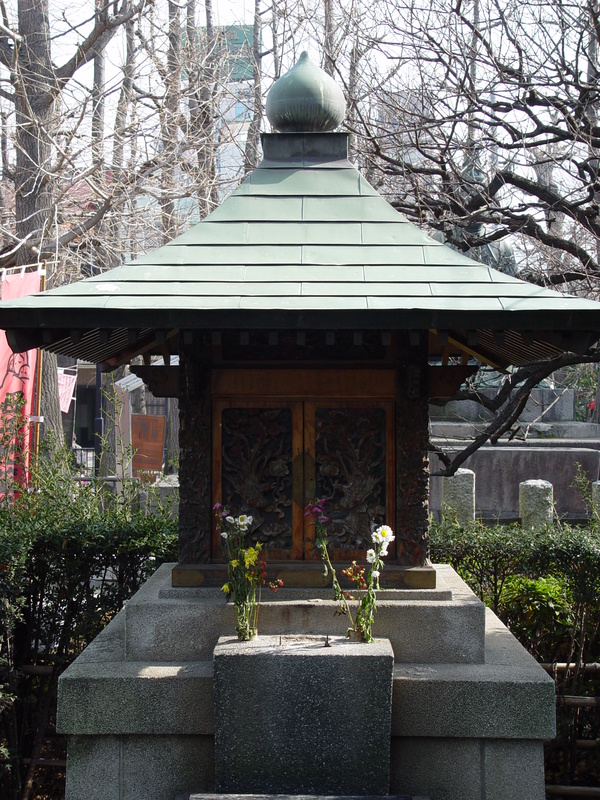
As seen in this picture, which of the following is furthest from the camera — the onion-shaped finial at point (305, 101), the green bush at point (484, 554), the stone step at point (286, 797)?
the green bush at point (484, 554)

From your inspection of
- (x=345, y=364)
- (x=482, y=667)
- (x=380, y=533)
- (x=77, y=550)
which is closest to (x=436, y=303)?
(x=345, y=364)

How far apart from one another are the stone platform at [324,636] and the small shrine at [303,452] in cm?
1

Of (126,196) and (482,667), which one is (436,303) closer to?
(482,667)

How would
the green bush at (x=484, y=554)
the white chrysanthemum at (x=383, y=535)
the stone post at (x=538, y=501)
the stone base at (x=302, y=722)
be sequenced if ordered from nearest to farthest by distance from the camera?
the stone base at (x=302, y=722) → the white chrysanthemum at (x=383, y=535) → the green bush at (x=484, y=554) → the stone post at (x=538, y=501)

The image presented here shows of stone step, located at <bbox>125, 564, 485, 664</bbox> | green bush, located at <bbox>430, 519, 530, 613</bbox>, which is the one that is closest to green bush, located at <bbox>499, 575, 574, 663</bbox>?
green bush, located at <bbox>430, 519, 530, 613</bbox>

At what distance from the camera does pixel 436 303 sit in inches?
150

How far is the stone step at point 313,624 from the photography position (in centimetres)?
429

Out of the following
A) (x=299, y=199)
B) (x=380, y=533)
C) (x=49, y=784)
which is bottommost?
(x=49, y=784)

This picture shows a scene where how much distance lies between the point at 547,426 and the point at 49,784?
1250 centimetres

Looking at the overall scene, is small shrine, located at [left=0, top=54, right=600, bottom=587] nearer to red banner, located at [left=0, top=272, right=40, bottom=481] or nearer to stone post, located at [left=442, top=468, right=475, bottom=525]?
red banner, located at [left=0, top=272, right=40, bottom=481]

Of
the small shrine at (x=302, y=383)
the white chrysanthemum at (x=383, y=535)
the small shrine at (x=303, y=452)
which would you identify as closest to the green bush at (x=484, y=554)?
the small shrine at (x=303, y=452)

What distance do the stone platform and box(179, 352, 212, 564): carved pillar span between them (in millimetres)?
328

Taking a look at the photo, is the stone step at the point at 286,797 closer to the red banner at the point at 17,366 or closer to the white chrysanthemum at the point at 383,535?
the white chrysanthemum at the point at 383,535

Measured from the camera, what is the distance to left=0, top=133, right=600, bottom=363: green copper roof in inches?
147
